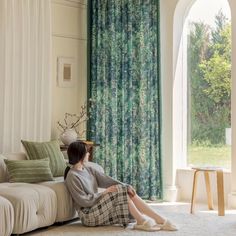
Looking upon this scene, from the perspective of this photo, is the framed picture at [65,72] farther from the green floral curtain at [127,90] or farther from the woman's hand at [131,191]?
the woman's hand at [131,191]

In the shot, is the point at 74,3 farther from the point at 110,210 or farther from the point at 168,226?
the point at 168,226

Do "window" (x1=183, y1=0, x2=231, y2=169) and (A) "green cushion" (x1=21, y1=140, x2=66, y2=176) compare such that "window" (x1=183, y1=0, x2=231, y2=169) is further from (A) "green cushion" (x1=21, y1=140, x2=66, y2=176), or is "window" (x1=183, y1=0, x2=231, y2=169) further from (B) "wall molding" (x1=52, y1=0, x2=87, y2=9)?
(A) "green cushion" (x1=21, y1=140, x2=66, y2=176)

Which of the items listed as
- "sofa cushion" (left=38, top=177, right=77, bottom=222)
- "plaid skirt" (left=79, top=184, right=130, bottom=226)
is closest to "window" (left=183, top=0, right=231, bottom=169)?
"plaid skirt" (left=79, top=184, right=130, bottom=226)

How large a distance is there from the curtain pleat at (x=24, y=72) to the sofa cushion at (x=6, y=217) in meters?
1.84

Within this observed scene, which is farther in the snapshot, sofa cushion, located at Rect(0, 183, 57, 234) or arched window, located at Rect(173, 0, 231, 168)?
arched window, located at Rect(173, 0, 231, 168)

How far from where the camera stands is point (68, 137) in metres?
6.64

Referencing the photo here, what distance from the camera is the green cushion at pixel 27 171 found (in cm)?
529

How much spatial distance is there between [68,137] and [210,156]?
1875 mm

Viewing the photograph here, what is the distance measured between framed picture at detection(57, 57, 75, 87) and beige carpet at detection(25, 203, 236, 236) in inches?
93.8

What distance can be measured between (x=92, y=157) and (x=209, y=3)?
258 centimetres

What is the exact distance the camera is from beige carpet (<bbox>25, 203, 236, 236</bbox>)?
4.84 m

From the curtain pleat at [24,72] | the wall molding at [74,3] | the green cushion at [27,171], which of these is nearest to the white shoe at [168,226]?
the green cushion at [27,171]

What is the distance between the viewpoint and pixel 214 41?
22.5ft

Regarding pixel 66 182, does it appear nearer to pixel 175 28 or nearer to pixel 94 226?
pixel 94 226
